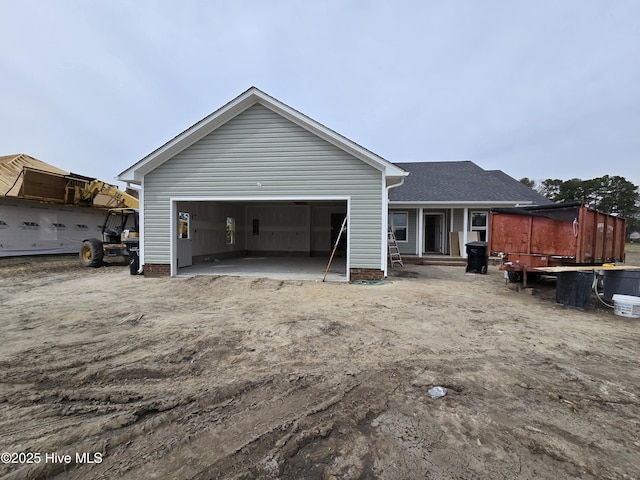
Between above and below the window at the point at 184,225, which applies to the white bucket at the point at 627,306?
below

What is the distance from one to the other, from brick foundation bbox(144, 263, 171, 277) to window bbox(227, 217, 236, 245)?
6.17 meters

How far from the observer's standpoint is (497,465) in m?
2.14

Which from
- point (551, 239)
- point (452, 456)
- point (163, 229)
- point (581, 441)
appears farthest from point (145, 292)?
point (551, 239)

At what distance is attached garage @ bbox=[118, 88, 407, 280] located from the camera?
929 centimetres

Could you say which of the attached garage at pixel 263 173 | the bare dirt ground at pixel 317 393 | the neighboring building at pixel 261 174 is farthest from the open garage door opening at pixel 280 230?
the bare dirt ground at pixel 317 393

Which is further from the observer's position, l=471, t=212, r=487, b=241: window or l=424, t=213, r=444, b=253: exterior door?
l=424, t=213, r=444, b=253: exterior door

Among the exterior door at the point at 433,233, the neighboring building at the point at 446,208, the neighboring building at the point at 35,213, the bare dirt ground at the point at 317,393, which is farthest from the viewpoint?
the exterior door at the point at 433,233

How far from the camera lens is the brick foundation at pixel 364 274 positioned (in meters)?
9.32

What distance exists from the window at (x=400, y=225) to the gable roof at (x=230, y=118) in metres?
6.97

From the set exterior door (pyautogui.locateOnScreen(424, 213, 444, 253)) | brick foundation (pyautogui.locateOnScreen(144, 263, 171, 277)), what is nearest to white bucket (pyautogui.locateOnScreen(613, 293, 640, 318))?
exterior door (pyautogui.locateOnScreen(424, 213, 444, 253))

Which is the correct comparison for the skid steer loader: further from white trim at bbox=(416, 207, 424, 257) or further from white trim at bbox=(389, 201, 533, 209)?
white trim at bbox=(416, 207, 424, 257)

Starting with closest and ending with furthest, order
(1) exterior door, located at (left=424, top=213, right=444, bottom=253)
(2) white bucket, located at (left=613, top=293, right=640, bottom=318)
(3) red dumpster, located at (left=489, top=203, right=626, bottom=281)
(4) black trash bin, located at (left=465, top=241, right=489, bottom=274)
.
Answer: (2) white bucket, located at (left=613, top=293, right=640, bottom=318), (3) red dumpster, located at (left=489, top=203, right=626, bottom=281), (4) black trash bin, located at (left=465, top=241, right=489, bottom=274), (1) exterior door, located at (left=424, top=213, right=444, bottom=253)

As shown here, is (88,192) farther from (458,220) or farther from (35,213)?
(458,220)

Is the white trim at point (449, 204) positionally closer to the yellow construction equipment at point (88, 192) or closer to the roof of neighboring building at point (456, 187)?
the roof of neighboring building at point (456, 187)
